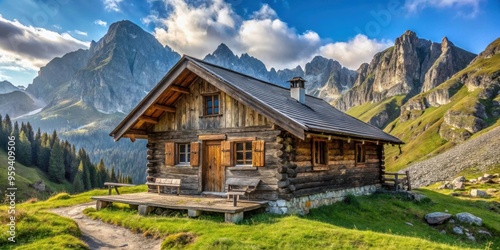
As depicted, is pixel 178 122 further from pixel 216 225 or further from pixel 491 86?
pixel 491 86

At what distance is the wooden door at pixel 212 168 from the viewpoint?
1708 centimetres

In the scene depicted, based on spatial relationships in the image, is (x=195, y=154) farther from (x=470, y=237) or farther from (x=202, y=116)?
(x=470, y=237)

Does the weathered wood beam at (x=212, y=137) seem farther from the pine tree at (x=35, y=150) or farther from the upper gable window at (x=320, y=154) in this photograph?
the pine tree at (x=35, y=150)

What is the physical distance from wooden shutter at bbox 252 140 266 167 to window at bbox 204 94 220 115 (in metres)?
3.03

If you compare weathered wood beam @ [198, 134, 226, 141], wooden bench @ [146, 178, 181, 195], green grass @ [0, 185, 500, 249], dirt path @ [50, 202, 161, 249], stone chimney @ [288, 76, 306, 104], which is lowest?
dirt path @ [50, 202, 161, 249]

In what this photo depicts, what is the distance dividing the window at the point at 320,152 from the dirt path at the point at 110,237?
859cm

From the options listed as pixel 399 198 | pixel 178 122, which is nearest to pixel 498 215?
pixel 399 198

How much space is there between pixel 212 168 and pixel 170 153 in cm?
261

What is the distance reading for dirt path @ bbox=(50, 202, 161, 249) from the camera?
36.2 ft

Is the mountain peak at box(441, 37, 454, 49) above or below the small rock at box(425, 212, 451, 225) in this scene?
above

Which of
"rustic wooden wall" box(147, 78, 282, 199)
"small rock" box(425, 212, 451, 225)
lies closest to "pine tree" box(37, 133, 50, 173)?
"rustic wooden wall" box(147, 78, 282, 199)

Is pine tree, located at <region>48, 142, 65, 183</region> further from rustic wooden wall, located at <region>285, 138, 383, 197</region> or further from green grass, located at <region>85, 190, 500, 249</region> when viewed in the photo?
rustic wooden wall, located at <region>285, 138, 383, 197</region>

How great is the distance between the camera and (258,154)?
15461mm

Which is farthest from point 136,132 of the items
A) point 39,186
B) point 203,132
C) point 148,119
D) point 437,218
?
point 39,186
